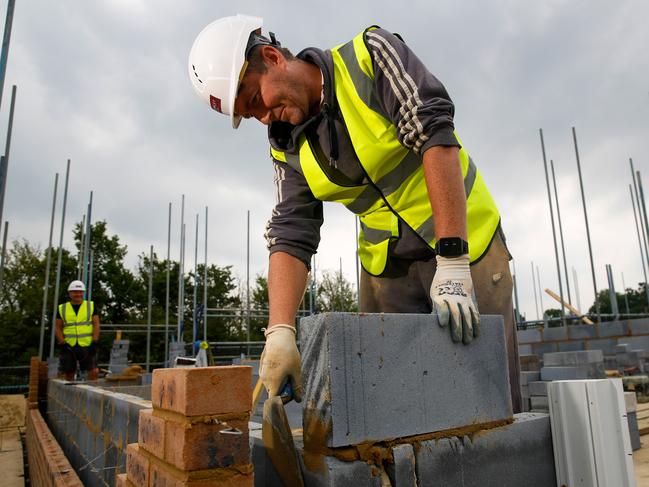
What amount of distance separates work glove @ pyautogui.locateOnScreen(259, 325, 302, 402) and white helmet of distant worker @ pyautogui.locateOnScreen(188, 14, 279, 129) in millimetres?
990

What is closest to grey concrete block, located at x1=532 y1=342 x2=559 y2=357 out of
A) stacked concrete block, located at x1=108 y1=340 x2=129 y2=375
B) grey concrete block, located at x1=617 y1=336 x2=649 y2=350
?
grey concrete block, located at x1=617 y1=336 x2=649 y2=350

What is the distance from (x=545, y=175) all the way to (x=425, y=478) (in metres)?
10.9

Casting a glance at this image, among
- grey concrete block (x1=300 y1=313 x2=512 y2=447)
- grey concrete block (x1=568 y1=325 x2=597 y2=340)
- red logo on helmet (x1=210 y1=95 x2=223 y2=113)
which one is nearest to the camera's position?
grey concrete block (x1=300 y1=313 x2=512 y2=447)

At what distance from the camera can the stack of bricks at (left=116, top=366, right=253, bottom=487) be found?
1.32 metres

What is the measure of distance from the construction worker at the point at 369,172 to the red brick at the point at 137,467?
478 millimetres

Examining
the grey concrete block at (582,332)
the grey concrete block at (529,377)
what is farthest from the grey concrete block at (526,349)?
the grey concrete block at (529,377)

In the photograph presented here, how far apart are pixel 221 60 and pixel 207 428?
4.84 feet

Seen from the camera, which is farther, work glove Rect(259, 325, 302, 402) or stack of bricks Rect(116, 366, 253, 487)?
work glove Rect(259, 325, 302, 402)

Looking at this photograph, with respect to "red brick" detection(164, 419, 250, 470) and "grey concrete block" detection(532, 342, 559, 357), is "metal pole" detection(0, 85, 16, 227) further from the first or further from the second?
"grey concrete block" detection(532, 342, 559, 357)

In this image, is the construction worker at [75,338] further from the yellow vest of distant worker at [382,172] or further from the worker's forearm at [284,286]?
the yellow vest of distant worker at [382,172]

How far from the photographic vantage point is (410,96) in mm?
1758

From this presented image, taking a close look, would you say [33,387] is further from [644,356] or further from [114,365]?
[644,356]

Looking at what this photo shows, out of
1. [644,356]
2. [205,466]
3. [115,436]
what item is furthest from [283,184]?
[644,356]

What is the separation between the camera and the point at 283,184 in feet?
8.11
